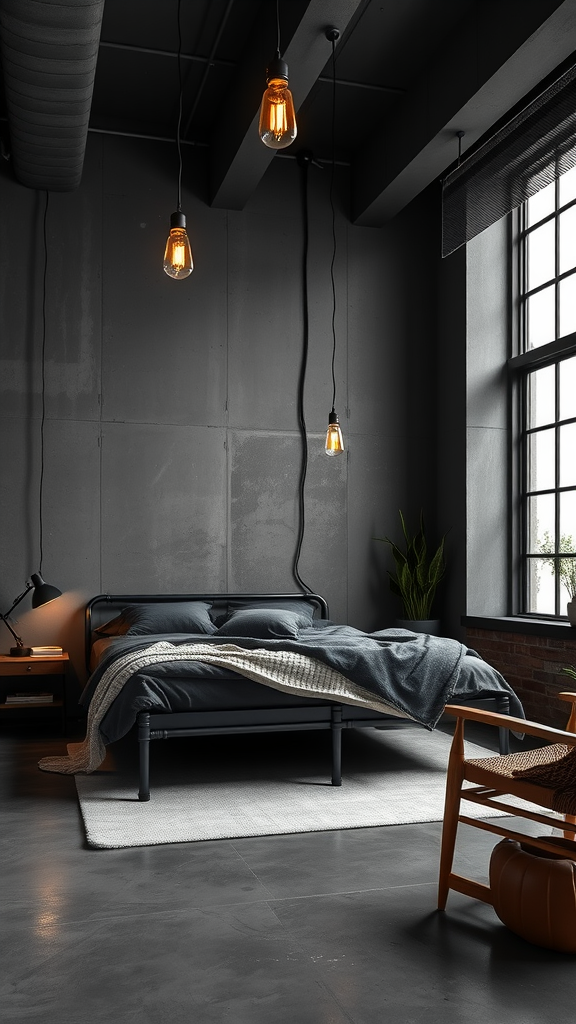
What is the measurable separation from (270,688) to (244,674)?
17 cm

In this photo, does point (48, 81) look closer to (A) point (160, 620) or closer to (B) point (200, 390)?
(B) point (200, 390)

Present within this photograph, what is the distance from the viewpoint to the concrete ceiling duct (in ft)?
13.5

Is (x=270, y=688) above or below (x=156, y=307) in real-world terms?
below

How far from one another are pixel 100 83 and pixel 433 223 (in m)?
2.80

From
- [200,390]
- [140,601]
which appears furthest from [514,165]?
[140,601]

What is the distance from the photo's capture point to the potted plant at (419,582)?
260 inches

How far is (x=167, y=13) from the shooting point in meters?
5.18

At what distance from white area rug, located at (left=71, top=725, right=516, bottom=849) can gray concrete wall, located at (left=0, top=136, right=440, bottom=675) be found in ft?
5.02

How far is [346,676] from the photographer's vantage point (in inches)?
175

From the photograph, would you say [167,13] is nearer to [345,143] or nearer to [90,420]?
[345,143]

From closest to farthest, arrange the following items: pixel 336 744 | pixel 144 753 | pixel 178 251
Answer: pixel 178 251 < pixel 144 753 < pixel 336 744

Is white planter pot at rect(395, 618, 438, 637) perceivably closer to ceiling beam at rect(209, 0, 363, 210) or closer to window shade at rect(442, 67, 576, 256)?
window shade at rect(442, 67, 576, 256)

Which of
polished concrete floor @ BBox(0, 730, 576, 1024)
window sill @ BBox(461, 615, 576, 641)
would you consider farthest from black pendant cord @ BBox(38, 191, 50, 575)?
window sill @ BBox(461, 615, 576, 641)

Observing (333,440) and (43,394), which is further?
(43,394)
